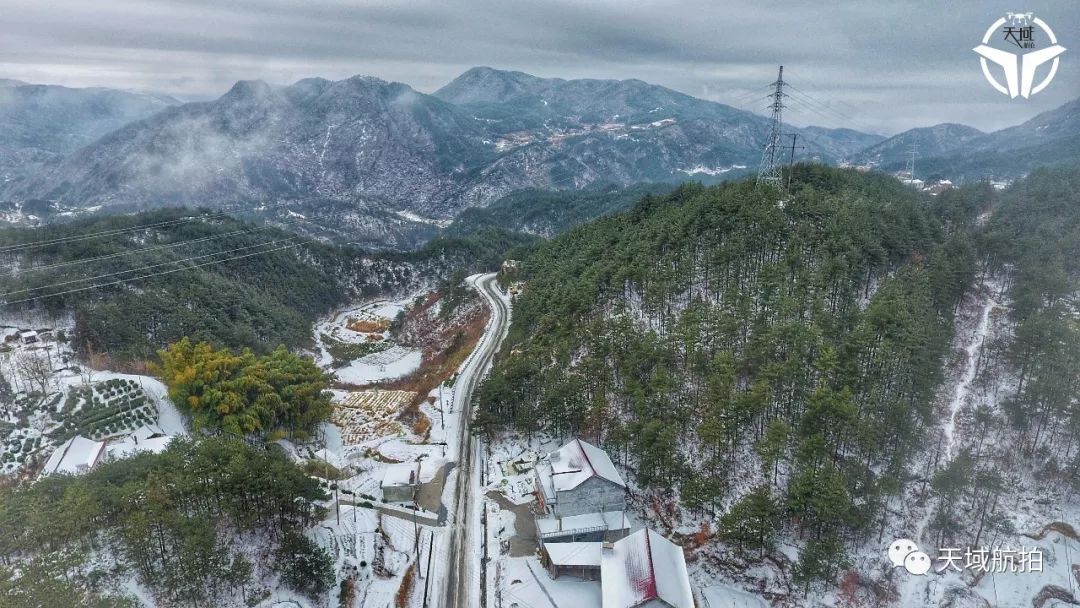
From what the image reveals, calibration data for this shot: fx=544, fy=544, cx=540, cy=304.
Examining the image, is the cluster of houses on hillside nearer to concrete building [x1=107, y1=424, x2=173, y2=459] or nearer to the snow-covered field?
concrete building [x1=107, y1=424, x2=173, y2=459]

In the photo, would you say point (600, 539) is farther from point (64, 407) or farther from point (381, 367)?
point (381, 367)

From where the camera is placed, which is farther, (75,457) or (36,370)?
(36,370)

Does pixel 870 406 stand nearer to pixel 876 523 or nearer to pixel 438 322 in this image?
pixel 876 523

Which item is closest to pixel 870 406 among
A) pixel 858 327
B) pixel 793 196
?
pixel 858 327

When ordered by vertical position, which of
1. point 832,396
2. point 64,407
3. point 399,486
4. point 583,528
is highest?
point 832,396

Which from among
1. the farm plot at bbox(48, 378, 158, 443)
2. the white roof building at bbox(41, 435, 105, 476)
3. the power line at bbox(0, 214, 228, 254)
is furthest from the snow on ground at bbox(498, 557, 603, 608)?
the power line at bbox(0, 214, 228, 254)

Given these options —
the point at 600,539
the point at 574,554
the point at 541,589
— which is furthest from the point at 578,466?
the point at 541,589
